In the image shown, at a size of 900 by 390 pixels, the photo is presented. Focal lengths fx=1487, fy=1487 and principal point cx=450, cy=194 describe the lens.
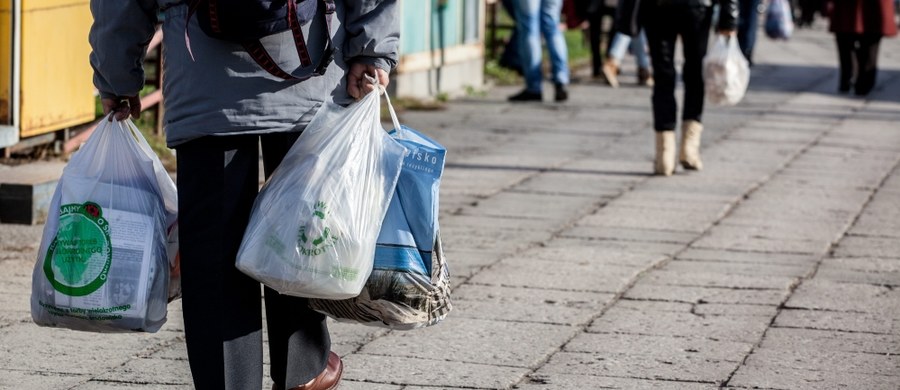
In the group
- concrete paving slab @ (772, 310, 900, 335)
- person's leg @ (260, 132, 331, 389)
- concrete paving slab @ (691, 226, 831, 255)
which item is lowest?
concrete paving slab @ (772, 310, 900, 335)

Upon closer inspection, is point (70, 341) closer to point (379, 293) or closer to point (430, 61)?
point (379, 293)

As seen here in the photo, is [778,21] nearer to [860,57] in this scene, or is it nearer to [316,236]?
[860,57]

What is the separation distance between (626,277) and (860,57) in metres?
7.66

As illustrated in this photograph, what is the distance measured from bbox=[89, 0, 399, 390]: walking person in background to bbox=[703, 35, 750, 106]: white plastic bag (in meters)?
4.80

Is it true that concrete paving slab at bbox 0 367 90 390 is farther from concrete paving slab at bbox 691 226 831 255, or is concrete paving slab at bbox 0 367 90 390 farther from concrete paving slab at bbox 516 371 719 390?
concrete paving slab at bbox 691 226 831 255

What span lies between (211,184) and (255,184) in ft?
0.46

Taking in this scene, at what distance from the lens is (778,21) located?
15.5m

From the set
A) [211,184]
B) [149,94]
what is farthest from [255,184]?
[149,94]

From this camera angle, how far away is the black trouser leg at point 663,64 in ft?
25.5

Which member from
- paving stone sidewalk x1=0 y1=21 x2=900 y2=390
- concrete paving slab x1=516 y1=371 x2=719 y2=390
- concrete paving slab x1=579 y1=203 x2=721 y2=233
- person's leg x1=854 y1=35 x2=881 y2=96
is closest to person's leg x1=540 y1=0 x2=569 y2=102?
paving stone sidewalk x1=0 y1=21 x2=900 y2=390

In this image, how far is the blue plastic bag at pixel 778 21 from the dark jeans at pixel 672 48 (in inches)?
302

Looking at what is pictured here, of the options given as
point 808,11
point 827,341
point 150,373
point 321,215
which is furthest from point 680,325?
point 808,11

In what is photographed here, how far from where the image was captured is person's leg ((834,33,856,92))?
12578mm

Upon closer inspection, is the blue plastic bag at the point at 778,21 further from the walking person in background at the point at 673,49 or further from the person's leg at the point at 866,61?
the walking person in background at the point at 673,49
